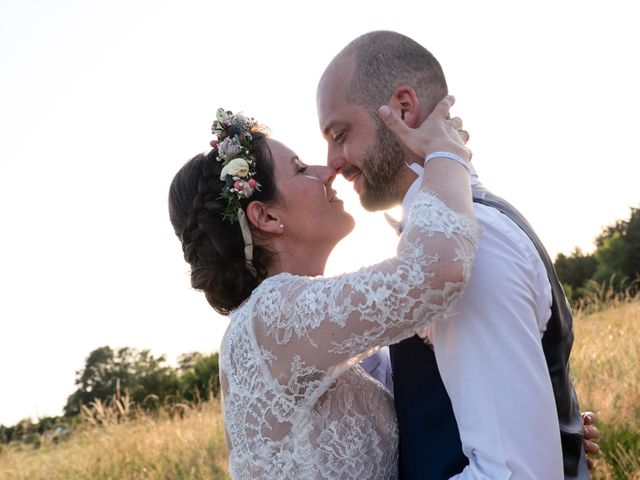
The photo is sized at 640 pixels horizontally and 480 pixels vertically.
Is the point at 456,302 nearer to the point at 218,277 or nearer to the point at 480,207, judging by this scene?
the point at 480,207

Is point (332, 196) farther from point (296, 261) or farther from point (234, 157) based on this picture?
point (234, 157)

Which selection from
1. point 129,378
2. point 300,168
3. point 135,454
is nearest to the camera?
point 300,168

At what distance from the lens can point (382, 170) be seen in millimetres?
3562

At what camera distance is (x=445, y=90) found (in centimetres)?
364

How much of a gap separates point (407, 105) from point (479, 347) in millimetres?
1302

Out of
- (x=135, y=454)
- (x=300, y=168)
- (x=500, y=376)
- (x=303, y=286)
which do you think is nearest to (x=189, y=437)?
(x=135, y=454)

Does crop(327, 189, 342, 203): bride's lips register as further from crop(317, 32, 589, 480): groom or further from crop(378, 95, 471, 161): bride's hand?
crop(378, 95, 471, 161): bride's hand

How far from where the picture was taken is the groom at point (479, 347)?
262 cm

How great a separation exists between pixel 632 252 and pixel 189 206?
3061 cm

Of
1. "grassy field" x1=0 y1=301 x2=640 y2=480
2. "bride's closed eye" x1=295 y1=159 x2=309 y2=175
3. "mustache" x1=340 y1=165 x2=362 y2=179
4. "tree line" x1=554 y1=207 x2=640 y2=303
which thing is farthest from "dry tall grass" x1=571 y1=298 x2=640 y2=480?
"tree line" x1=554 y1=207 x2=640 y2=303

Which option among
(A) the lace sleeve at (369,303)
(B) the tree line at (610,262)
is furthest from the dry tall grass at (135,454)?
(B) the tree line at (610,262)

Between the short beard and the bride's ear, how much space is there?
41 cm

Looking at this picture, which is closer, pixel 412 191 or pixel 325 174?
pixel 412 191

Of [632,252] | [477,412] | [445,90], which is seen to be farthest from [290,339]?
[632,252]
